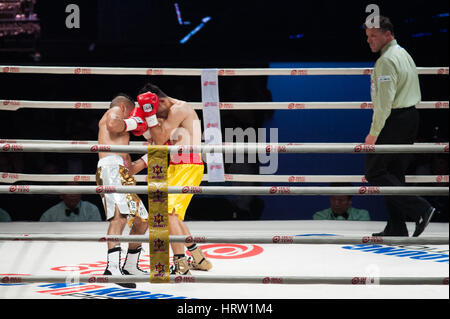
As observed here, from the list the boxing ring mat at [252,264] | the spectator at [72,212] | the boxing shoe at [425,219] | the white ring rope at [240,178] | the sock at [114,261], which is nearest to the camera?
the boxing ring mat at [252,264]

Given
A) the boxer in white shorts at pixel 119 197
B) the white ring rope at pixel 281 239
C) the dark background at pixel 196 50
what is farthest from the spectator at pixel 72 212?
the white ring rope at pixel 281 239

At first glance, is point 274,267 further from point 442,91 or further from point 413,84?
point 442,91


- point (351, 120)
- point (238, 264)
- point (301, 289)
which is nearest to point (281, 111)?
point (351, 120)

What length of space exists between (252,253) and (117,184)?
952mm

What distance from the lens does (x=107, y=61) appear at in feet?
16.9

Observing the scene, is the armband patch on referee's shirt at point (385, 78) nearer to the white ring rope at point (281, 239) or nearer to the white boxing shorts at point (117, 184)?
the white ring rope at point (281, 239)

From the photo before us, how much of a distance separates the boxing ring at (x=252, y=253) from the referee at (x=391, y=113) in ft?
1.32

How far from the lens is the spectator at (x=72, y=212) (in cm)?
430

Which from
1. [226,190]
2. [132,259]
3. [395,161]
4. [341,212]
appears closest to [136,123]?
[132,259]

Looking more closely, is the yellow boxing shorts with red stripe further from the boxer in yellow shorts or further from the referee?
the referee

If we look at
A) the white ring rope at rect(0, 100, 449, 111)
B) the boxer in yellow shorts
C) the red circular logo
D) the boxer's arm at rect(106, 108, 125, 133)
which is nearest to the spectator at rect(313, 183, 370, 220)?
the white ring rope at rect(0, 100, 449, 111)

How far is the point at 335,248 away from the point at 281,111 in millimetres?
2148

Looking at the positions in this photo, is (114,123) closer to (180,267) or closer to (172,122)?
(172,122)

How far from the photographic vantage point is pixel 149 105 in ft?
8.80
